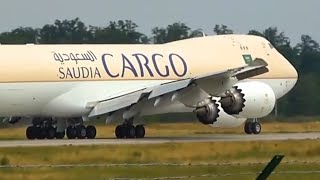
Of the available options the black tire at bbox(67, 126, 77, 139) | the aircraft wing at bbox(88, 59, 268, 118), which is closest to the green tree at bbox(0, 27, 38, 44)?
the black tire at bbox(67, 126, 77, 139)

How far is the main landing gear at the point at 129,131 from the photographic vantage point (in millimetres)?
52219

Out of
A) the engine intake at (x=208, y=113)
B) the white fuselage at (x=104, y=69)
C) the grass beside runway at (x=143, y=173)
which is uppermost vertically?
the white fuselage at (x=104, y=69)

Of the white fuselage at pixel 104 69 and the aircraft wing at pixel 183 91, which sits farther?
the white fuselage at pixel 104 69

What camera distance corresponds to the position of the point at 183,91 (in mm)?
50750

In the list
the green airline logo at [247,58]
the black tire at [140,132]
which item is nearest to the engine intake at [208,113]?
the black tire at [140,132]

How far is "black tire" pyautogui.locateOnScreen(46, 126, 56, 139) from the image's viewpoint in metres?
53.7

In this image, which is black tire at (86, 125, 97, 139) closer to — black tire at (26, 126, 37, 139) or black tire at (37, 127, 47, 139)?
black tire at (37, 127, 47, 139)

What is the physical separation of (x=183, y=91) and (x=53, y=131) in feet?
22.7

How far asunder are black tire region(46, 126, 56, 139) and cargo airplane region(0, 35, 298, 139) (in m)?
0.05

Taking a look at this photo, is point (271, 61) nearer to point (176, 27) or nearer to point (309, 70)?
point (309, 70)

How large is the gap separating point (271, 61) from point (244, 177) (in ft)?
96.8

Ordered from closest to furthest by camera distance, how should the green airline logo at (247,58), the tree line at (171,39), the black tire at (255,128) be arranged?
the black tire at (255,128), the green airline logo at (247,58), the tree line at (171,39)

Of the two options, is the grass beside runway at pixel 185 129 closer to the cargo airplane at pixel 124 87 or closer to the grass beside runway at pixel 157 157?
the cargo airplane at pixel 124 87

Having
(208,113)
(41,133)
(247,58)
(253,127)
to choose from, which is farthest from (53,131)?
(247,58)
